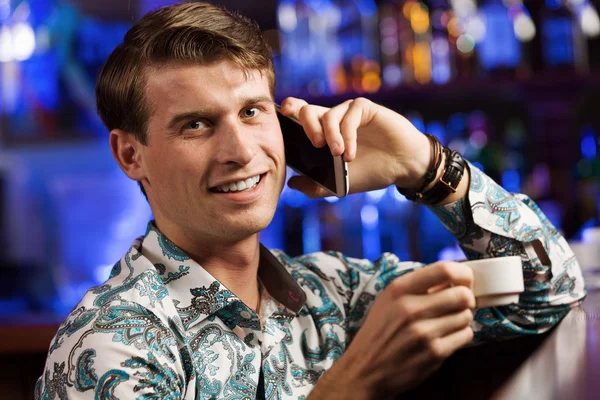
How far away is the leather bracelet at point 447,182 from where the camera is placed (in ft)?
4.72

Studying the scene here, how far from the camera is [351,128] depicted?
4.21ft

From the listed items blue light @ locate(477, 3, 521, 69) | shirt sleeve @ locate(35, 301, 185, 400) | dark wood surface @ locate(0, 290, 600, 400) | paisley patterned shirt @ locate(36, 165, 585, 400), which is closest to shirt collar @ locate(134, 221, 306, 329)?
paisley patterned shirt @ locate(36, 165, 585, 400)

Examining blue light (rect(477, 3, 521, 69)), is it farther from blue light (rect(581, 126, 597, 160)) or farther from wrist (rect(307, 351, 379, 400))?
wrist (rect(307, 351, 379, 400))

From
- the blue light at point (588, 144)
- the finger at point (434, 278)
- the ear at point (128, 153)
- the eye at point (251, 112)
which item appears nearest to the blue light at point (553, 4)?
the blue light at point (588, 144)

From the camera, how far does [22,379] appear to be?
198cm

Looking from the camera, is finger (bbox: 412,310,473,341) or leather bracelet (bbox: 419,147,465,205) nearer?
finger (bbox: 412,310,473,341)

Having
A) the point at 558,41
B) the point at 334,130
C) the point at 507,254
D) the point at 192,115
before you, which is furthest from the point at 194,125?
the point at 558,41

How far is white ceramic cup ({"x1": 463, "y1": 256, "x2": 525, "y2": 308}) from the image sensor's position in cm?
96

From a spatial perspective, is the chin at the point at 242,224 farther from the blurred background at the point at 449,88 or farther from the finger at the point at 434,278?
the blurred background at the point at 449,88

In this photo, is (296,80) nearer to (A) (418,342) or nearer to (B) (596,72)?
(B) (596,72)

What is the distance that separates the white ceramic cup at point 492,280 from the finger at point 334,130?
36 cm

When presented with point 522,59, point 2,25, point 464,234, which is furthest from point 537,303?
point 2,25

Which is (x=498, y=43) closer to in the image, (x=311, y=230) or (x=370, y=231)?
(x=370, y=231)

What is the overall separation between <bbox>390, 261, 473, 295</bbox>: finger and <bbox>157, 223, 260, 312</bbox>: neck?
0.42 m
